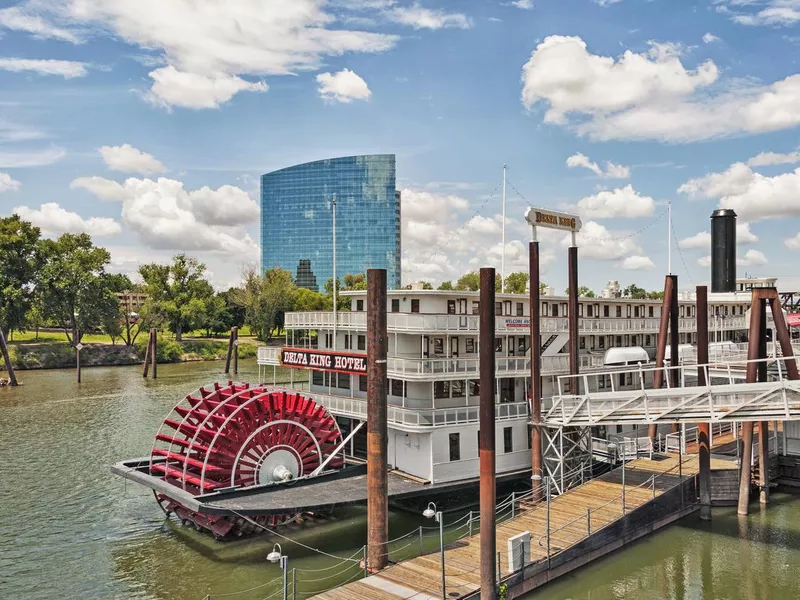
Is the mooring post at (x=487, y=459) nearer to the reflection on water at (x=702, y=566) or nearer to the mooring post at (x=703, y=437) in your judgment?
the reflection on water at (x=702, y=566)

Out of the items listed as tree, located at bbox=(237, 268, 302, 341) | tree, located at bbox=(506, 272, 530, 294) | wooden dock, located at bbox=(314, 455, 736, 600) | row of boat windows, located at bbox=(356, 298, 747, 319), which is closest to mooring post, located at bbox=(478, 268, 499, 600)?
wooden dock, located at bbox=(314, 455, 736, 600)

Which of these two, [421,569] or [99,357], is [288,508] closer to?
[421,569]

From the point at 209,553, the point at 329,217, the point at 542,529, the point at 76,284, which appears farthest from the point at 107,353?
the point at 329,217

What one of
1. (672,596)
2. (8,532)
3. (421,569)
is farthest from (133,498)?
(672,596)

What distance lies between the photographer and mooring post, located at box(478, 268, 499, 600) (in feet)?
44.1

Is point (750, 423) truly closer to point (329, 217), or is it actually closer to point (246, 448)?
point (246, 448)

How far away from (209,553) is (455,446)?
7.86 m

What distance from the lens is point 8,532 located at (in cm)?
1988

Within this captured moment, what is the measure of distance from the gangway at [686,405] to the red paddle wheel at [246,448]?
7743 millimetres

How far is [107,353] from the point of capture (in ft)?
234

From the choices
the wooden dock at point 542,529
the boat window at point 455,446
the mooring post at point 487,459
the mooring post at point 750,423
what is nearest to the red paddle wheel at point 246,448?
the boat window at point 455,446

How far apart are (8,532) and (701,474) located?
2145cm

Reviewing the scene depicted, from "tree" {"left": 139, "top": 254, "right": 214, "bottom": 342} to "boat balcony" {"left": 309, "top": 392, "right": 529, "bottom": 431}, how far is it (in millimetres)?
60683

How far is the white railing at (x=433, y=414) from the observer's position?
20422 millimetres
